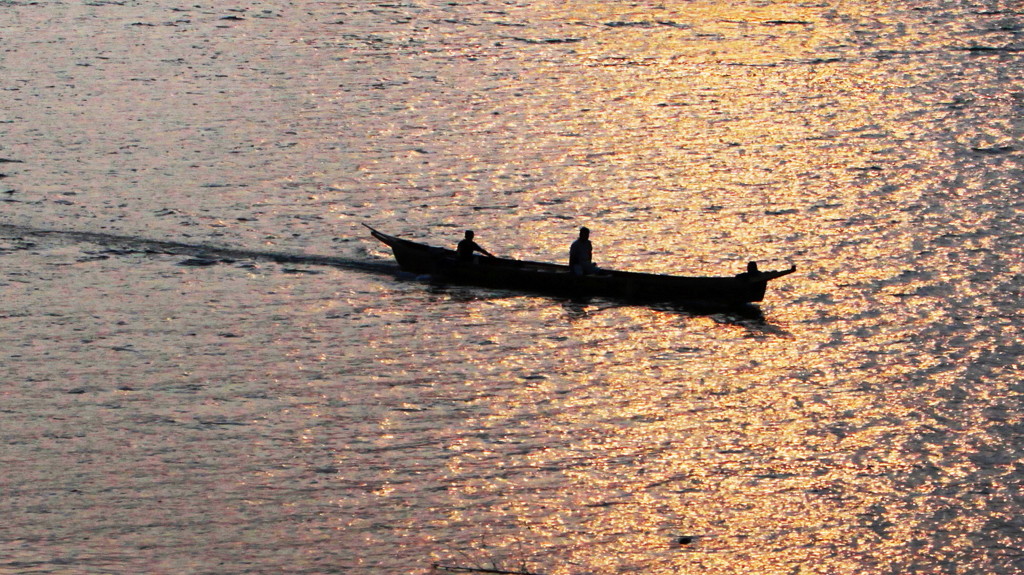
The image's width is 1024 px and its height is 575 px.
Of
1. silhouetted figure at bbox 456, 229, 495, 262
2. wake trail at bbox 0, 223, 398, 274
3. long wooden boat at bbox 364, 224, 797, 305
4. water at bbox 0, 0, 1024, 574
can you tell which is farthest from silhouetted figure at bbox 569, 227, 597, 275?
wake trail at bbox 0, 223, 398, 274

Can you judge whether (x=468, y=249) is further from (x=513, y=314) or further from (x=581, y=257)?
(x=581, y=257)

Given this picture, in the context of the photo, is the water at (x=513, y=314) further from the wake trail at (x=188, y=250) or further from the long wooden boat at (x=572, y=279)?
the long wooden boat at (x=572, y=279)

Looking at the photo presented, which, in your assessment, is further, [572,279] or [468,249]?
[468,249]

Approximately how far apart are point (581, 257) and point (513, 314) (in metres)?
1.69

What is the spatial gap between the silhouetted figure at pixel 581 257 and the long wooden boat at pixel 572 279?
0.41 feet

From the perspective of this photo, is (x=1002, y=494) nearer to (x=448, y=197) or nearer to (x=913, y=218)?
(x=913, y=218)

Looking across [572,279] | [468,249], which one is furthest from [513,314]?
[468,249]

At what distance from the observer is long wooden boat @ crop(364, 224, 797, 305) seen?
25250mm

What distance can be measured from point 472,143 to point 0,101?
1593 centimetres

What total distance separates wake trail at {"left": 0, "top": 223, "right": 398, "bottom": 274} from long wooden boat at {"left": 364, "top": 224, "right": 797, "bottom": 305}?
1.19 metres

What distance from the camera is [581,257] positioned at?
26016 millimetres

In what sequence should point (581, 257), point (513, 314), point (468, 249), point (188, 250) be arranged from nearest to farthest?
point (581, 257) < point (513, 314) < point (468, 249) < point (188, 250)

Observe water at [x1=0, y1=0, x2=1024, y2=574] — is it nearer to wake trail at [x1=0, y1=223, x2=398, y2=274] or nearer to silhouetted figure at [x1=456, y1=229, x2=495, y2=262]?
wake trail at [x1=0, y1=223, x2=398, y2=274]

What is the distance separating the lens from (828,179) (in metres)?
34.8
